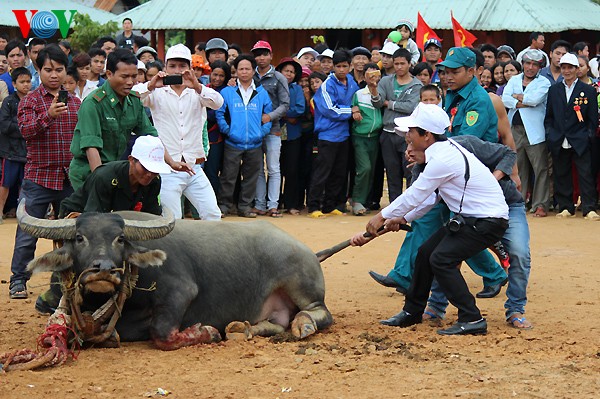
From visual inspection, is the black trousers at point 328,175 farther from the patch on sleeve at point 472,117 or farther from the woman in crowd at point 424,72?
the patch on sleeve at point 472,117

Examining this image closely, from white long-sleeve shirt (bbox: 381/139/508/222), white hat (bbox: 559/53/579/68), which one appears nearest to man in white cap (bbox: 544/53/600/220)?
white hat (bbox: 559/53/579/68)

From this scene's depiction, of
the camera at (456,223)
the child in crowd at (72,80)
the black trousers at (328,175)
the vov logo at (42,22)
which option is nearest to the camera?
the camera at (456,223)

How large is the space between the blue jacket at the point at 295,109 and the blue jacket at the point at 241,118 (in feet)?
2.04

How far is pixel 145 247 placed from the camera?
7066 millimetres

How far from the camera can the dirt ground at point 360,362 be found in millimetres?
5973

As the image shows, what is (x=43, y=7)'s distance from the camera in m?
31.8

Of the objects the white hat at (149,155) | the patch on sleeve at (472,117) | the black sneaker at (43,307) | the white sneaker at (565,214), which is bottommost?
the black sneaker at (43,307)

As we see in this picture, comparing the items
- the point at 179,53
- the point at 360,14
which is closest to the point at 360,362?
the point at 179,53

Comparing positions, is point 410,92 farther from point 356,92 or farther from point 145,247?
point 145,247

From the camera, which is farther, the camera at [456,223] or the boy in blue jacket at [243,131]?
the boy in blue jacket at [243,131]

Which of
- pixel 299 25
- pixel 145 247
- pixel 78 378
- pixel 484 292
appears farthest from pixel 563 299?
pixel 299 25

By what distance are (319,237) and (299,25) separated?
1446 cm

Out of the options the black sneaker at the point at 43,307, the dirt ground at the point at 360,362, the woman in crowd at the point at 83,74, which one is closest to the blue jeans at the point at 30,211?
the dirt ground at the point at 360,362

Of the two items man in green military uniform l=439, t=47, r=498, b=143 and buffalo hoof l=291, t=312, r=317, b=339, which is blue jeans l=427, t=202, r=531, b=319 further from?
buffalo hoof l=291, t=312, r=317, b=339
